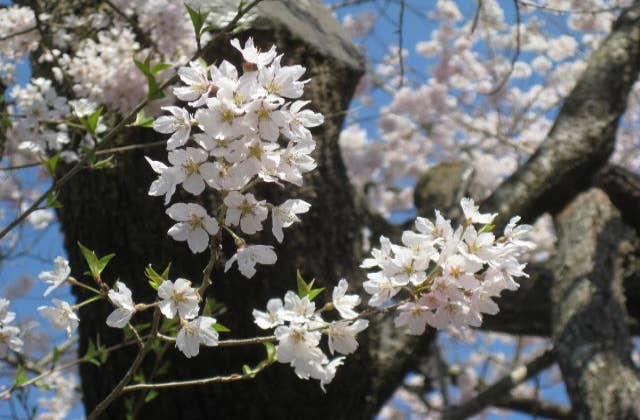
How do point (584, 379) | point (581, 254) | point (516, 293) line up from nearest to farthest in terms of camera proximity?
point (584, 379) → point (581, 254) → point (516, 293)

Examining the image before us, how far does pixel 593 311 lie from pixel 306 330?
5.70 ft

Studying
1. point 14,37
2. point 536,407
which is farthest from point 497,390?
point 14,37

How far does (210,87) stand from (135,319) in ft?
4.18

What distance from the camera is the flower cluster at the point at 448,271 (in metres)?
1.00

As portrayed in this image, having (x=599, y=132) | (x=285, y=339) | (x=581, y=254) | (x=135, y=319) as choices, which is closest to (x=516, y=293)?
(x=581, y=254)

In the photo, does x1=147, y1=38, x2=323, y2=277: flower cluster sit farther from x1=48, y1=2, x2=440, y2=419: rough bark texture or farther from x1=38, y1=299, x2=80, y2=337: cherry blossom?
x1=48, y1=2, x2=440, y2=419: rough bark texture

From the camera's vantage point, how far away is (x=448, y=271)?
100cm

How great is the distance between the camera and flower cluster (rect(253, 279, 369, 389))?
3.25 feet

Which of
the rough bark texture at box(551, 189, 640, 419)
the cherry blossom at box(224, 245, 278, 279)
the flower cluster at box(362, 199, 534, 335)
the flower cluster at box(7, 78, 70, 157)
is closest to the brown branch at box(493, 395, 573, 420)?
the rough bark texture at box(551, 189, 640, 419)

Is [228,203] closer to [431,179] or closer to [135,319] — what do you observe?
[135,319]

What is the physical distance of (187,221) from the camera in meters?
1.03

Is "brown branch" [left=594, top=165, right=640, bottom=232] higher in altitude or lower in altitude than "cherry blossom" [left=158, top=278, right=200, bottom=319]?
lower

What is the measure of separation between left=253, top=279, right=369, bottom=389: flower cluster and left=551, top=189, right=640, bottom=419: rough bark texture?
1412 mm

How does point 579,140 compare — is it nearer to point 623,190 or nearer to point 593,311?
point 623,190
